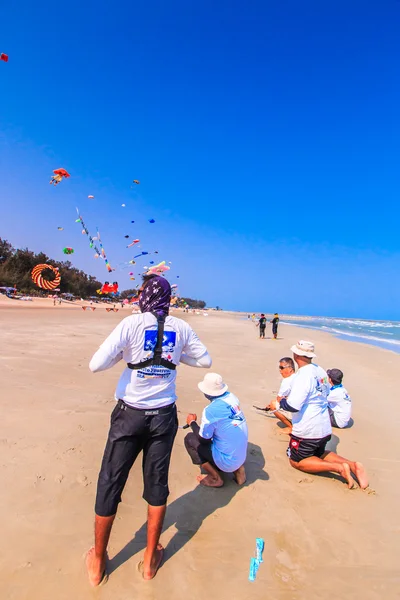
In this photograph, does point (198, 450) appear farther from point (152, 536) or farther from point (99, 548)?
point (99, 548)

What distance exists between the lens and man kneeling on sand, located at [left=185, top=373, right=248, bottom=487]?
3410 mm

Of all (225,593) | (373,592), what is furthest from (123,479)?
(373,592)

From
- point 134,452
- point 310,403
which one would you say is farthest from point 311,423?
point 134,452

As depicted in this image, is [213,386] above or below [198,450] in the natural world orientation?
above

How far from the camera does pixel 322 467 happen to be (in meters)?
3.74

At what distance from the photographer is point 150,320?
2240 mm

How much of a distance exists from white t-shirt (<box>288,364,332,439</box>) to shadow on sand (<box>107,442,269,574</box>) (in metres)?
0.79

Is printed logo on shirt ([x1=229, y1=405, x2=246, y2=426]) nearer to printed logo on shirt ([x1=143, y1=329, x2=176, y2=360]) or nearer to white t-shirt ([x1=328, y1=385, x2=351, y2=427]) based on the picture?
printed logo on shirt ([x1=143, y1=329, x2=176, y2=360])

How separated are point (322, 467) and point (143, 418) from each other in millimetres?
2722

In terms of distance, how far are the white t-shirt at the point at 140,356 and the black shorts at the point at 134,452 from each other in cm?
8

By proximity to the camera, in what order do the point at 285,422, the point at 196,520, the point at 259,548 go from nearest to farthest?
the point at 259,548 < the point at 196,520 < the point at 285,422

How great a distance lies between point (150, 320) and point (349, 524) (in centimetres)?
288

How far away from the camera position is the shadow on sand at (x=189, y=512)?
2.48 meters

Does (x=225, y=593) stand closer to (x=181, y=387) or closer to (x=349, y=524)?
(x=349, y=524)
